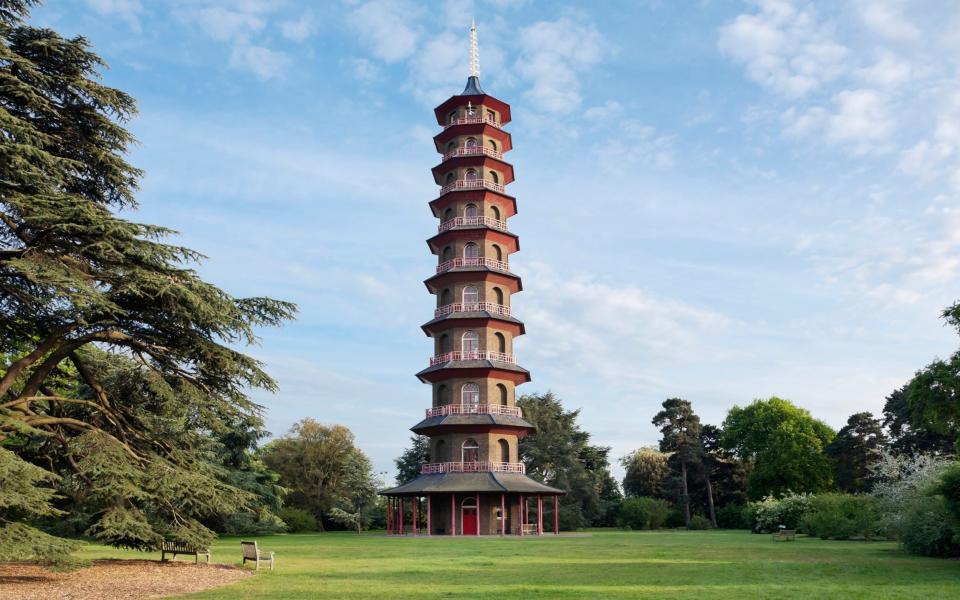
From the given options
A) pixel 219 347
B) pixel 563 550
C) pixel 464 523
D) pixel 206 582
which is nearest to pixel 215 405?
pixel 219 347

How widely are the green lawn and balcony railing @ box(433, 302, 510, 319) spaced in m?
18.4

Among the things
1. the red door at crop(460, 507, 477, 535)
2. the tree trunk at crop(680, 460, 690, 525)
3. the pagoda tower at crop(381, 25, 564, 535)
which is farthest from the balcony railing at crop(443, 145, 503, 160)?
the tree trunk at crop(680, 460, 690, 525)

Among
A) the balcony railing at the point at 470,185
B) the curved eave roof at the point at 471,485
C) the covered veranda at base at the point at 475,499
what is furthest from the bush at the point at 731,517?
the balcony railing at the point at 470,185

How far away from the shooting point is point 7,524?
14859mm

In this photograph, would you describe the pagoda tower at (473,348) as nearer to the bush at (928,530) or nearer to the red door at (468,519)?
the red door at (468,519)

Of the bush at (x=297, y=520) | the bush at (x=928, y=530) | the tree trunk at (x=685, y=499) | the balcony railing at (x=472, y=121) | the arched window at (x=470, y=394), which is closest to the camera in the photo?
the bush at (x=928, y=530)

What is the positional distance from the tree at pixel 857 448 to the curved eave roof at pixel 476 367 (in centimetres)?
3111

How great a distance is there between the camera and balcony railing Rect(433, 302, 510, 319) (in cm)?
4241

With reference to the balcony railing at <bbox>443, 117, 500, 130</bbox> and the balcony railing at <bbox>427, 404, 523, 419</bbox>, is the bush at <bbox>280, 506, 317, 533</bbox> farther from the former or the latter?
the balcony railing at <bbox>443, 117, 500, 130</bbox>

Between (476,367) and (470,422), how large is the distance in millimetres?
2908

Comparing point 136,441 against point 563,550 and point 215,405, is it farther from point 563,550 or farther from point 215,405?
point 563,550

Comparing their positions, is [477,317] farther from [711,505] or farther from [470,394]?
[711,505]

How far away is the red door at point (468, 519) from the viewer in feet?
130

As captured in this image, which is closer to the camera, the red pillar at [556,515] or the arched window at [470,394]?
the arched window at [470,394]
